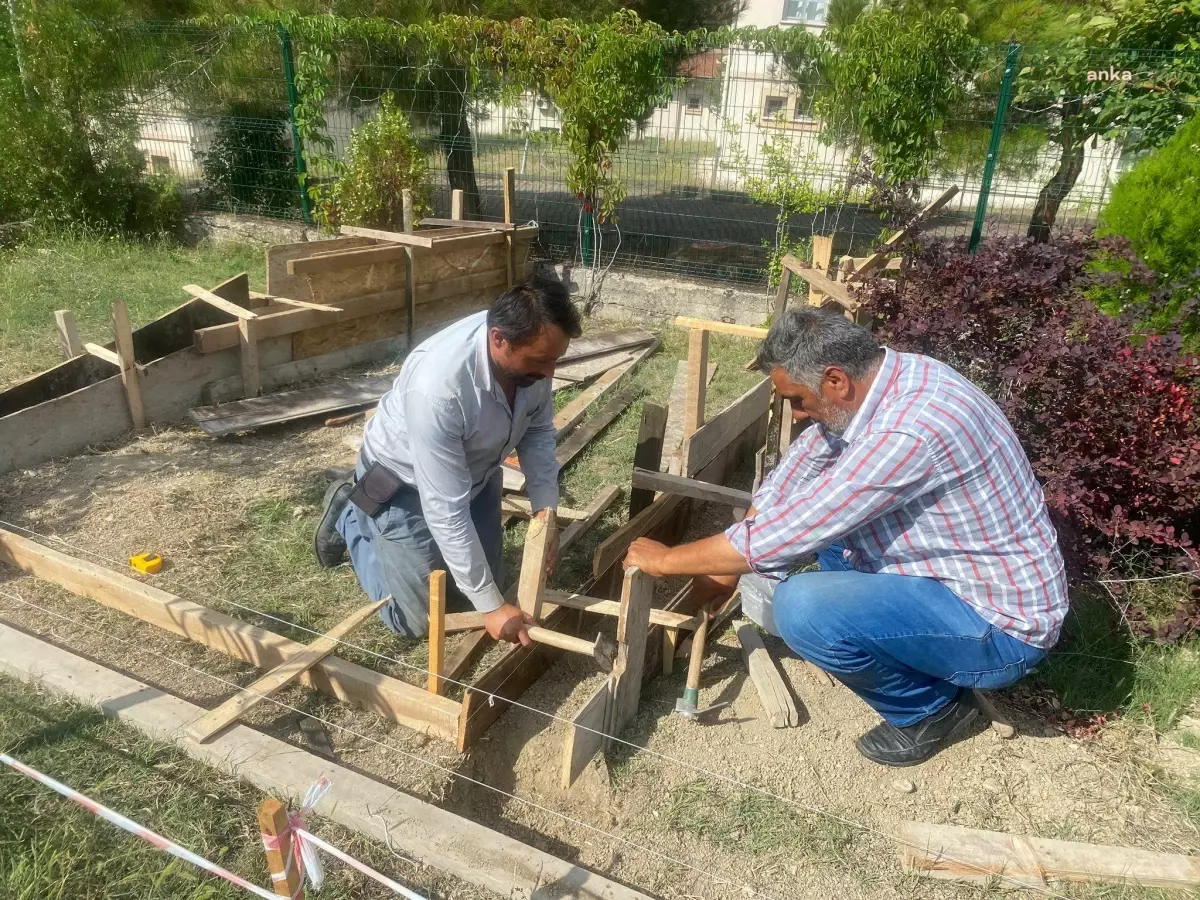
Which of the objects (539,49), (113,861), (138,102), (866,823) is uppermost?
(539,49)

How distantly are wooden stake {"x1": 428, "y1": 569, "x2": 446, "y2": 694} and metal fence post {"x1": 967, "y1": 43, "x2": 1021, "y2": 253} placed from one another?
20.3 feet

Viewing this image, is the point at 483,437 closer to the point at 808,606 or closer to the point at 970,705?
the point at 808,606

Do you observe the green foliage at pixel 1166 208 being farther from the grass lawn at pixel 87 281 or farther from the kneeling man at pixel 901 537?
the grass lawn at pixel 87 281

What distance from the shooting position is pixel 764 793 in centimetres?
291

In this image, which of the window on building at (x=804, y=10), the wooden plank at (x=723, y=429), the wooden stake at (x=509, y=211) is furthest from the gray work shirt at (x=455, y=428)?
the window on building at (x=804, y=10)

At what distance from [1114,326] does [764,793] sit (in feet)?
8.43

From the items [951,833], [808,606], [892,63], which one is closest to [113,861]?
[808,606]

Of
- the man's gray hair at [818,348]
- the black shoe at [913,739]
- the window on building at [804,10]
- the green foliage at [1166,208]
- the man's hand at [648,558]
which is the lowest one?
the black shoe at [913,739]

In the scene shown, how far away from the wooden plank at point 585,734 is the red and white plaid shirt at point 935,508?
0.74 meters

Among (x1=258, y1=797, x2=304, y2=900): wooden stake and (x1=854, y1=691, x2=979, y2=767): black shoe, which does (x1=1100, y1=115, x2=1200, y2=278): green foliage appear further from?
(x1=258, y1=797, x2=304, y2=900): wooden stake

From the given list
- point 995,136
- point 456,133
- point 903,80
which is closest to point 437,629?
point 903,80

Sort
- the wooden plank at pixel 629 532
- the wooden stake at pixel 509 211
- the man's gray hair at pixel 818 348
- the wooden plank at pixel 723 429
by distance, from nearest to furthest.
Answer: the man's gray hair at pixel 818 348 → the wooden plank at pixel 629 532 → the wooden plank at pixel 723 429 → the wooden stake at pixel 509 211

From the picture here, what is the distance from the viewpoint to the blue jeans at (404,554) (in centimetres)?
368

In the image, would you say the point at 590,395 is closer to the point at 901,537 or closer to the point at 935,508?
the point at 901,537
